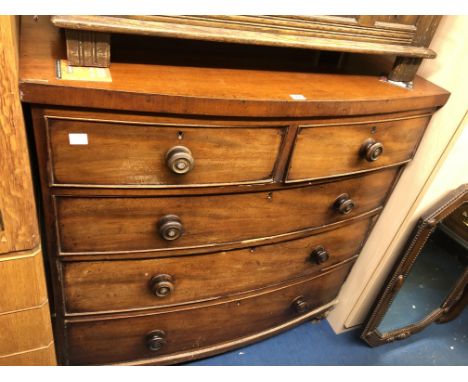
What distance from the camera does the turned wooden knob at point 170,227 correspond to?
30.4 inches

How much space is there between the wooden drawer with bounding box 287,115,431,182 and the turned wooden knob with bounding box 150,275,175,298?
374mm

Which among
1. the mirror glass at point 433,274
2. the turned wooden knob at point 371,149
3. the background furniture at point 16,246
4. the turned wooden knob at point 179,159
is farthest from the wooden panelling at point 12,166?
the mirror glass at point 433,274

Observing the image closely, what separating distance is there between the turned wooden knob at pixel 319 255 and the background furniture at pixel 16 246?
2.31ft

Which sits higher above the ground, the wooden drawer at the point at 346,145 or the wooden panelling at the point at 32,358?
the wooden drawer at the point at 346,145

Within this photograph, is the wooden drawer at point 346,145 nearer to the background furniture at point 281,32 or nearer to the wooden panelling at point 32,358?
the background furniture at point 281,32

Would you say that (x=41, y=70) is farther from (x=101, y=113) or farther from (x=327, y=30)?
(x=327, y=30)

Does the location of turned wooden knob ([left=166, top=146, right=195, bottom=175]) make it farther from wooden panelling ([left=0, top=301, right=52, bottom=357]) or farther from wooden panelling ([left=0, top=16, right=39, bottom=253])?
wooden panelling ([left=0, top=301, right=52, bottom=357])

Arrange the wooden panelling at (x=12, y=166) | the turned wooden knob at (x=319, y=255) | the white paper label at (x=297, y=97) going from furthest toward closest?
the turned wooden knob at (x=319, y=255) → the white paper label at (x=297, y=97) → the wooden panelling at (x=12, y=166)

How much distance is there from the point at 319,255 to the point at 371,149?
0.36 meters

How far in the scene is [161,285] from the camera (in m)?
0.88

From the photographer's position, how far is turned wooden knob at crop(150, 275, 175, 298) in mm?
878

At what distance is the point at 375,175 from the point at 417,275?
492 mm

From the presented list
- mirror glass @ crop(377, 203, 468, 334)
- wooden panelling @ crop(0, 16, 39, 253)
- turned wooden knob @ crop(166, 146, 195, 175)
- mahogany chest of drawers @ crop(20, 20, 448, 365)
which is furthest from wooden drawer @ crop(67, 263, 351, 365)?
turned wooden knob @ crop(166, 146, 195, 175)

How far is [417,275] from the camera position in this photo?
1276 mm
